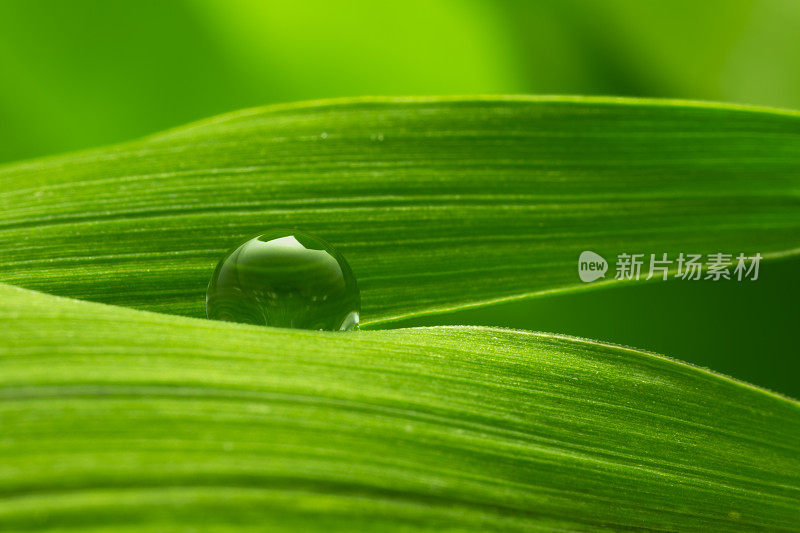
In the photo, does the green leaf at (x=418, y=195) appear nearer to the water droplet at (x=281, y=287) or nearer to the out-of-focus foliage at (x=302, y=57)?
the water droplet at (x=281, y=287)

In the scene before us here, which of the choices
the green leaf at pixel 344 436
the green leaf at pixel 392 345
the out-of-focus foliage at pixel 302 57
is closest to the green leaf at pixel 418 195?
the green leaf at pixel 392 345

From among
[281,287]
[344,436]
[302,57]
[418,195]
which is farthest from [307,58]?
[344,436]

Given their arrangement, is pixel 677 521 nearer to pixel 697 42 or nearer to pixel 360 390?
pixel 360 390

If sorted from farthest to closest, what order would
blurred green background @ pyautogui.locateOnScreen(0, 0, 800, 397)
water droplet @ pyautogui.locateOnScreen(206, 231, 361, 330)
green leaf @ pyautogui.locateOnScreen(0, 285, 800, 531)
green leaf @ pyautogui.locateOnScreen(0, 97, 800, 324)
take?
blurred green background @ pyautogui.locateOnScreen(0, 0, 800, 397) → green leaf @ pyautogui.locateOnScreen(0, 97, 800, 324) → water droplet @ pyautogui.locateOnScreen(206, 231, 361, 330) → green leaf @ pyautogui.locateOnScreen(0, 285, 800, 531)

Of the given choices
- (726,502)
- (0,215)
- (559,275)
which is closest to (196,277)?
(0,215)

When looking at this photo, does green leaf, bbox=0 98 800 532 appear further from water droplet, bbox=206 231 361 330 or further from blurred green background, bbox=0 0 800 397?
blurred green background, bbox=0 0 800 397

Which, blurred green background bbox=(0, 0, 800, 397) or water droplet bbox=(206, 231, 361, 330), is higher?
blurred green background bbox=(0, 0, 800, 397)

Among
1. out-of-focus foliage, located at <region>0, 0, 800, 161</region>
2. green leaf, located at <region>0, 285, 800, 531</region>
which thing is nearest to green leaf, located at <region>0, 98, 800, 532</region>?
green leaf, located at <region>0, 285, 800, 531</region>
